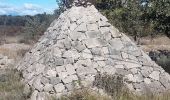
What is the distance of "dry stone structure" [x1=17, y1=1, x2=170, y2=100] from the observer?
14.5 meters

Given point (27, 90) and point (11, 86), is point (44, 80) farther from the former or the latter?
point (11, 86)

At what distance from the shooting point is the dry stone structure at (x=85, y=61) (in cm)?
1448

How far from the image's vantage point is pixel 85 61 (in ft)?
49.5

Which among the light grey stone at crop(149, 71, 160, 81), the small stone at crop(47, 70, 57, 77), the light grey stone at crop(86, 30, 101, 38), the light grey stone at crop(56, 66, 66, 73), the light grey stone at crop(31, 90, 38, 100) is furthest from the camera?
the light grey stone at crop(86, 30, 101, 38)

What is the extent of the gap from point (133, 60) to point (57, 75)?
108 inches

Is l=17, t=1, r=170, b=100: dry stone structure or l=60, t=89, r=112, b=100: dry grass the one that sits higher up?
l=17, t=1, r=170, b=100: dry stone structure

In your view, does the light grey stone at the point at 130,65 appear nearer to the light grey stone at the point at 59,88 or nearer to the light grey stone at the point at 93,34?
the light grey stone at the point at 93,34

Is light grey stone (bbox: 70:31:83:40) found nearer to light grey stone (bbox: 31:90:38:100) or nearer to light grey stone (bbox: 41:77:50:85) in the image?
light grey stone (bbox: 41:77:50:85)

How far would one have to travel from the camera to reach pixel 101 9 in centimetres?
2627

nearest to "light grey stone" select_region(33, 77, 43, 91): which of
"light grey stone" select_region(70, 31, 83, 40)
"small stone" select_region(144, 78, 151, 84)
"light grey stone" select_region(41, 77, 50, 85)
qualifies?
"light grey stone" select_region(41, 77, 50, 85)

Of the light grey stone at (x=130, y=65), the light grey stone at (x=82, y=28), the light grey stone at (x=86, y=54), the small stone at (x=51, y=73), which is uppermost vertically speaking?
the light grey stone at (x=82, y=28)

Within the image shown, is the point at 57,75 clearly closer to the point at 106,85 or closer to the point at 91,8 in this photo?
the point at 106,85

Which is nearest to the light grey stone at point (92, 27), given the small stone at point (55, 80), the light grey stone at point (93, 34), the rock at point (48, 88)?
the light grey stone at point (93, 34)

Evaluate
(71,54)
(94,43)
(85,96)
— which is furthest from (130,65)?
(85,96)
